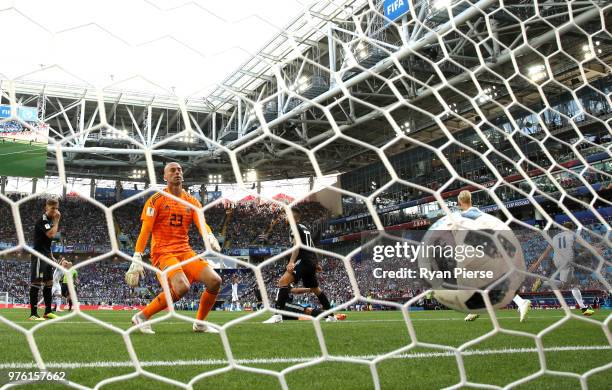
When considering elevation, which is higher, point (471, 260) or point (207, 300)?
point (471, 260)

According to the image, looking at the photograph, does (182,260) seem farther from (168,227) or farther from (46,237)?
(46,237)

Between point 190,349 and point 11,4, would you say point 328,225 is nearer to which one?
point 190,349

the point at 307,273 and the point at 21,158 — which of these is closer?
the point at 21,158

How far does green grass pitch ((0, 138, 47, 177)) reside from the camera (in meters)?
1.56

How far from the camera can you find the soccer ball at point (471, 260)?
6.92ft

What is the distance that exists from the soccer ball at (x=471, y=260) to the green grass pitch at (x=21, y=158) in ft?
5.07

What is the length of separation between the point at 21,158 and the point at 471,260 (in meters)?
2.01

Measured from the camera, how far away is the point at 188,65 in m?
1.68

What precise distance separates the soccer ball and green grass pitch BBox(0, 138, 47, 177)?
5.07 feet

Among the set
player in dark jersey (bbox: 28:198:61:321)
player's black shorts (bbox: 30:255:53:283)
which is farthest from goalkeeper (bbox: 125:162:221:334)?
player's black shorts (bbox: 30:255:53:283)

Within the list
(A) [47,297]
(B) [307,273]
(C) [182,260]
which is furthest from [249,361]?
(A) [47,297]

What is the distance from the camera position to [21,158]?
5.48 feet

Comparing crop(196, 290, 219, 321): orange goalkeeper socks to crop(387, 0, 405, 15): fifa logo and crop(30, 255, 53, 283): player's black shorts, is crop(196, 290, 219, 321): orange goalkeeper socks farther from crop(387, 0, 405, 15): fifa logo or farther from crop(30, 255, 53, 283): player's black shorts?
crop(30, 255, 53, 283): player's black shorts

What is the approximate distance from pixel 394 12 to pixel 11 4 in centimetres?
232
